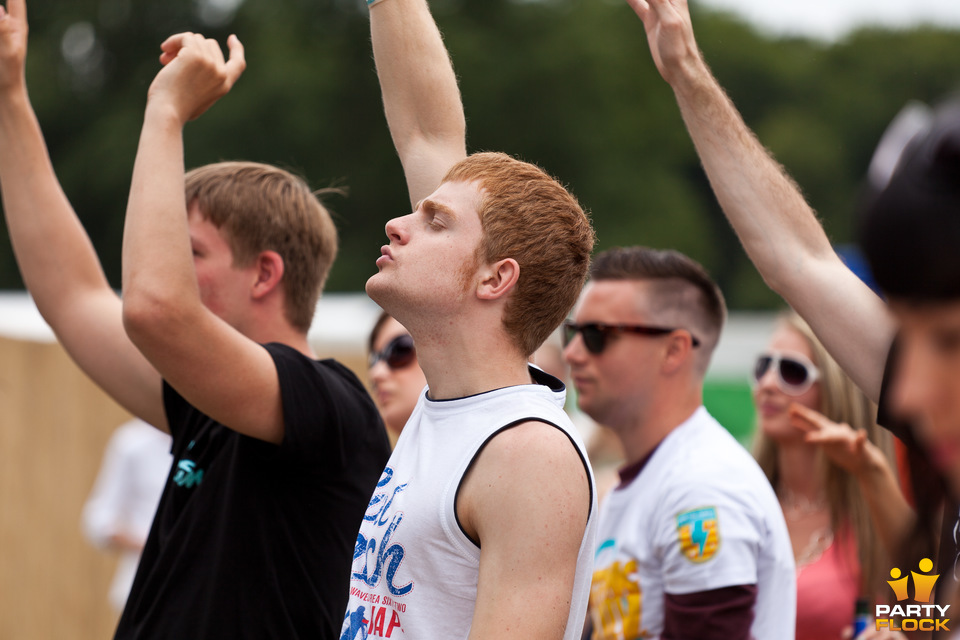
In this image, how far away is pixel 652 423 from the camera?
3.55m

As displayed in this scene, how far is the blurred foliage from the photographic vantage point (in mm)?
27000

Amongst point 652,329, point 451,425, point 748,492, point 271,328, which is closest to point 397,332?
point 652,329

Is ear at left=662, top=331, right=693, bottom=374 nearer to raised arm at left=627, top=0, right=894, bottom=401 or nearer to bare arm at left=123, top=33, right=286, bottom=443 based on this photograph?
raised arm at left=627, top=0, right=894, bottom=401

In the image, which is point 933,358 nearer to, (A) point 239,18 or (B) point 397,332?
(B) point 397,332

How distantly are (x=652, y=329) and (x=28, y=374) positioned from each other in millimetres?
6027

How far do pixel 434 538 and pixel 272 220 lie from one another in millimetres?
1277

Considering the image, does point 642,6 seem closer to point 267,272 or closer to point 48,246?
point 267,272

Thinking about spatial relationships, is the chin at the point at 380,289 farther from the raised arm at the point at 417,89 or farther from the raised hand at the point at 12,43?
the raised hand at the point at 12,43

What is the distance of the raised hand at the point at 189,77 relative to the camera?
8.31ft

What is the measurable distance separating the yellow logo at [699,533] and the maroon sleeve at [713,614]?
0.11m

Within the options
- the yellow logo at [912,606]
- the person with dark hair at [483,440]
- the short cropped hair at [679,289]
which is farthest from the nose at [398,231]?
the short cropped hair at [679,289]

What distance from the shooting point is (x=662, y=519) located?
3.08 meters

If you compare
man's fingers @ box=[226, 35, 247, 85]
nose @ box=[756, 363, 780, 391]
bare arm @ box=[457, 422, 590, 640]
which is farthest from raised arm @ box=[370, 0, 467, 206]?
nose @ box=[756, 363, 780, 391]

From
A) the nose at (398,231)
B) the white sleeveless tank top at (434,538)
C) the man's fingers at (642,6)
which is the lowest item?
the white sleeveless tank top at (434,538)
